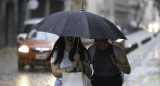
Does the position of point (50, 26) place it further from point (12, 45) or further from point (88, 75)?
point (12, 45)

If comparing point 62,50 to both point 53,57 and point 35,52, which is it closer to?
point 53,57

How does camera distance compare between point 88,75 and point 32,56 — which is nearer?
point 88,75

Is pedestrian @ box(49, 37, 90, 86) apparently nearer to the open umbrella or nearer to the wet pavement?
the open umbrella

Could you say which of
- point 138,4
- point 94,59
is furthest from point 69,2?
point 138,4

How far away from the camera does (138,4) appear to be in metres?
112

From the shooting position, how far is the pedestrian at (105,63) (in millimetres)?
5785

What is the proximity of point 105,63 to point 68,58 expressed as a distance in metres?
0.42

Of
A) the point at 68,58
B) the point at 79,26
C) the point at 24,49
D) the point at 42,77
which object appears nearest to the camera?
the point at 79,26

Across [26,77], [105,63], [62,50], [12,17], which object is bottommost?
[12,17]

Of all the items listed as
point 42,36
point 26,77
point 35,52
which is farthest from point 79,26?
point 42,36

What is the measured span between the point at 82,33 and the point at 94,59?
0.43m

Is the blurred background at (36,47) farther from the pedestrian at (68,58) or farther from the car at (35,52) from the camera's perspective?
the pedestrian at (68,58)

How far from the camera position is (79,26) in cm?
557

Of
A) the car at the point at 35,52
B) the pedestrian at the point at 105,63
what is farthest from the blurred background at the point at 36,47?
the pedestrian at the point at 105,63
